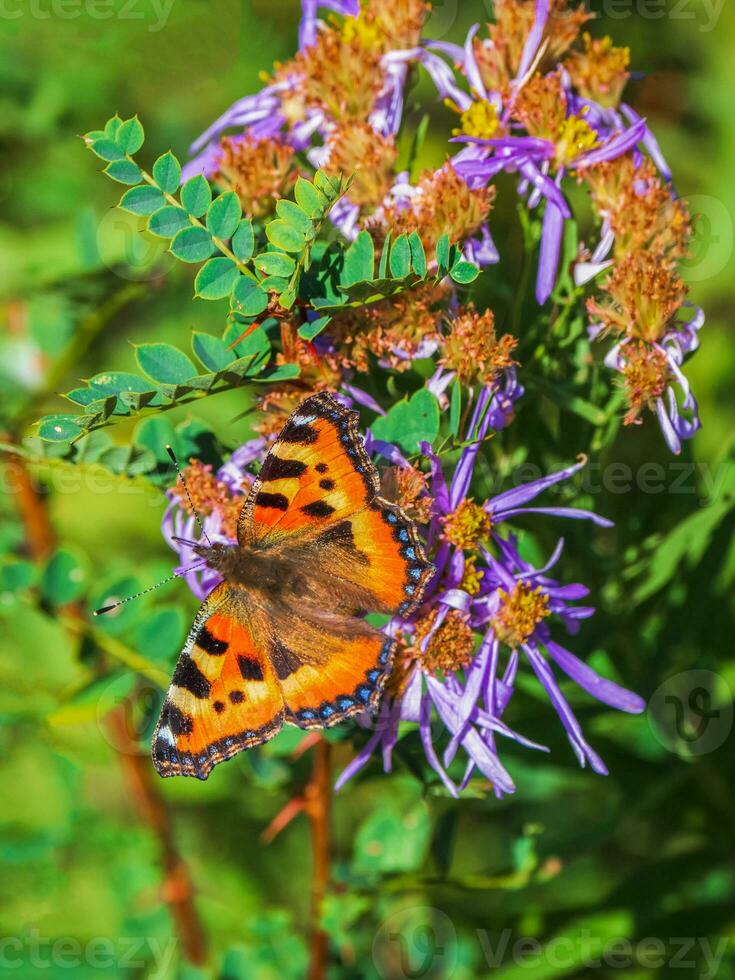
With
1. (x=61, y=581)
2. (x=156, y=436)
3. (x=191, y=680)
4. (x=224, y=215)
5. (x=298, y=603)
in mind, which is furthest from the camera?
(x=61, y=581)

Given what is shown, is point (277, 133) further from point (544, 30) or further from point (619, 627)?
point (619, 627)

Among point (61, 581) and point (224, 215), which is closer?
point (224, 215)

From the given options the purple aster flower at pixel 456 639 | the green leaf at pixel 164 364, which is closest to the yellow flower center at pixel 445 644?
the purple aster flower at pixel 456 639

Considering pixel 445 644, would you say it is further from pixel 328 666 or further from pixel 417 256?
pixel 417 256

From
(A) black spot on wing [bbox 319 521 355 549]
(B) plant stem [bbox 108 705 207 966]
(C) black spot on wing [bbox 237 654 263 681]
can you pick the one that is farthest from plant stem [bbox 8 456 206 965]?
(A) black spot on wing [bbox 319 521 355 549]

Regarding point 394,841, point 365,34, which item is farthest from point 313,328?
point 394,841

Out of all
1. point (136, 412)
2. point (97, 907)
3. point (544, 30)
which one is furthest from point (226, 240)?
point (97, 907)
